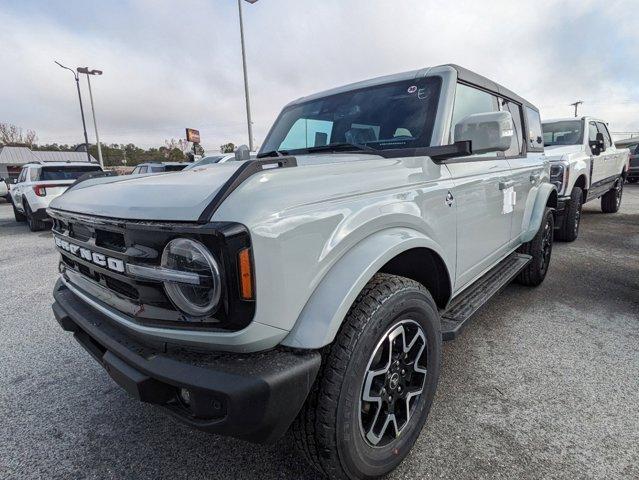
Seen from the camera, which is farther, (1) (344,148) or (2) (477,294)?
(2) (477,294)

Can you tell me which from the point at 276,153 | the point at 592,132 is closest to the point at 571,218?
the point at 592,132

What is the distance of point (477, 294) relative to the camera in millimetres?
2709

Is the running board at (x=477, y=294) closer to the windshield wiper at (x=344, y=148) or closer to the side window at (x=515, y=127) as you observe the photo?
the side window at (x=515, y=127)

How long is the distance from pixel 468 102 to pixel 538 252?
2.03m

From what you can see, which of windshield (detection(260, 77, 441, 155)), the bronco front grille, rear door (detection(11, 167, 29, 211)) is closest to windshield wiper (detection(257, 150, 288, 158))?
windshield (detection(260, 77, 441, 155))

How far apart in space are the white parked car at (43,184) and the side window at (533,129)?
860cm

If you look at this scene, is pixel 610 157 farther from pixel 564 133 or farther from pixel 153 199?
pixel 153 199

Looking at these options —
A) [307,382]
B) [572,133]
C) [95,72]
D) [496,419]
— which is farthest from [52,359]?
[95,72]

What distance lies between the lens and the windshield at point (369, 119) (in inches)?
92.6

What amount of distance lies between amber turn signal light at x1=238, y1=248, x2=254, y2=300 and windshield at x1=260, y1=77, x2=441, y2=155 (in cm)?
140

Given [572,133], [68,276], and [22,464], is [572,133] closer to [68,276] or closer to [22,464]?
[68,276]

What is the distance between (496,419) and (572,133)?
271 inches

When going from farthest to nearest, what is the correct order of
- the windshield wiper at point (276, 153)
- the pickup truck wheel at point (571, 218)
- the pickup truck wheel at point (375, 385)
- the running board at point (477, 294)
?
the pickup truck wheel at point (571, 218) → the windshield wiper at point (276, 153) → the running board at point (477, 294) → the pickup truck wheel at point (375, 385)

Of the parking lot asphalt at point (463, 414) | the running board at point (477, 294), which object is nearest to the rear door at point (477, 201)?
the running board at point (477, 294)
